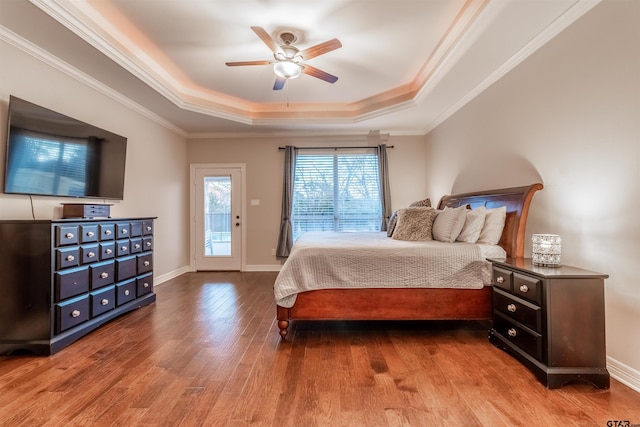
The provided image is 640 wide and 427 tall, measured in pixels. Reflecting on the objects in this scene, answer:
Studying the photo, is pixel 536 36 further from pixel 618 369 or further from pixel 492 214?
pixel 618 369

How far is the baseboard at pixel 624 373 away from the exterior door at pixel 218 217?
502 cm

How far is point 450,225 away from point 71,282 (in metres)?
3.49

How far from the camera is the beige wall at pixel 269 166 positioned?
555 centimetres

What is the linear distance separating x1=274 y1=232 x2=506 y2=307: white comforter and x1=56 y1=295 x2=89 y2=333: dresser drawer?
1.71 metres

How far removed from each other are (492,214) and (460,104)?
202cm

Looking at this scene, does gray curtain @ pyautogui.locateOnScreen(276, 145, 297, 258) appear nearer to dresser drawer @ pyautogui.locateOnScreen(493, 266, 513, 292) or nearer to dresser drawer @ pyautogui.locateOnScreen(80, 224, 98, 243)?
dresser drawer @ pyautogui.locateOnScreen(80, 224, 98, 243)

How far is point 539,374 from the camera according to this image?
1838mm

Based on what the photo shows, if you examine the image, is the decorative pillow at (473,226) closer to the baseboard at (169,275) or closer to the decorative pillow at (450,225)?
the decorative pillow at (450,225)

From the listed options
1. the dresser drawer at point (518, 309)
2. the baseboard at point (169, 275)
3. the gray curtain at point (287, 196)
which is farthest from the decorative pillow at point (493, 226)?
the baseboard at point (169, 275)

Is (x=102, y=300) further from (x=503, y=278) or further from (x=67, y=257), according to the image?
(x=503, y=278)

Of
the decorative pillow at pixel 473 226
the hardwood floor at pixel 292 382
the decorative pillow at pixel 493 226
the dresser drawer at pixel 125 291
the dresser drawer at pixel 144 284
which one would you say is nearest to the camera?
the hardwood floor at pixel 292 382

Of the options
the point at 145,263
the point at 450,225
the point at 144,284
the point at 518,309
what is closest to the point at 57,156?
the point at 145,263

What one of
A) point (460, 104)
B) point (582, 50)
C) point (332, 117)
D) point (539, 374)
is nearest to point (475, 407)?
point (539, 374)

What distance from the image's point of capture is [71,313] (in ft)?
7.98
